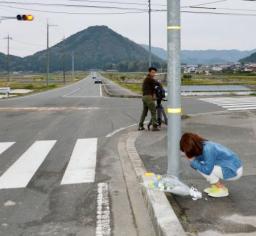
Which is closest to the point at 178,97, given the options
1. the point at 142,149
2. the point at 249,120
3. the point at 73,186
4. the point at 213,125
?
the point at 73,186

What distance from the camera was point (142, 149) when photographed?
367 inches

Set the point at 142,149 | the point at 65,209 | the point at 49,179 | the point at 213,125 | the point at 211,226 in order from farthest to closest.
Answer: the point at 213,125, the point at 142,149, the point at 49,179, the point at 65,209, the point at 211,226

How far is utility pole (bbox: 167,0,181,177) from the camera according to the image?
219 inches

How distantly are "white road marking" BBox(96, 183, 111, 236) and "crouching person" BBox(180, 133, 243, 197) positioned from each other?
4.05ft

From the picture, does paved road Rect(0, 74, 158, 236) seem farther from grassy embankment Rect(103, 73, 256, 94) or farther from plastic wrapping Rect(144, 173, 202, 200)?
grassy embankment Rect(103, 73, 256, 94)

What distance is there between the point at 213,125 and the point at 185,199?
7.78 m

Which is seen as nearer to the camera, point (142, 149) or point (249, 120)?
point (142, 149)

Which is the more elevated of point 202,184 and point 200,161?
point 200,161

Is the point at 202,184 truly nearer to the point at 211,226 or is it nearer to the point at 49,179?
the point at 211,226

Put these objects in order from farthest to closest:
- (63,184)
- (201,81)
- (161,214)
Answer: (201,81), (63,184), (161,214)

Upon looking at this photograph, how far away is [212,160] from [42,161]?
404 cm

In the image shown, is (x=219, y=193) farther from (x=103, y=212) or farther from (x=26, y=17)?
(x=26, y=17)

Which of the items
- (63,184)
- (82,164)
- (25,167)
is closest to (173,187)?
(63,184)

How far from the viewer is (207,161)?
5.50m
